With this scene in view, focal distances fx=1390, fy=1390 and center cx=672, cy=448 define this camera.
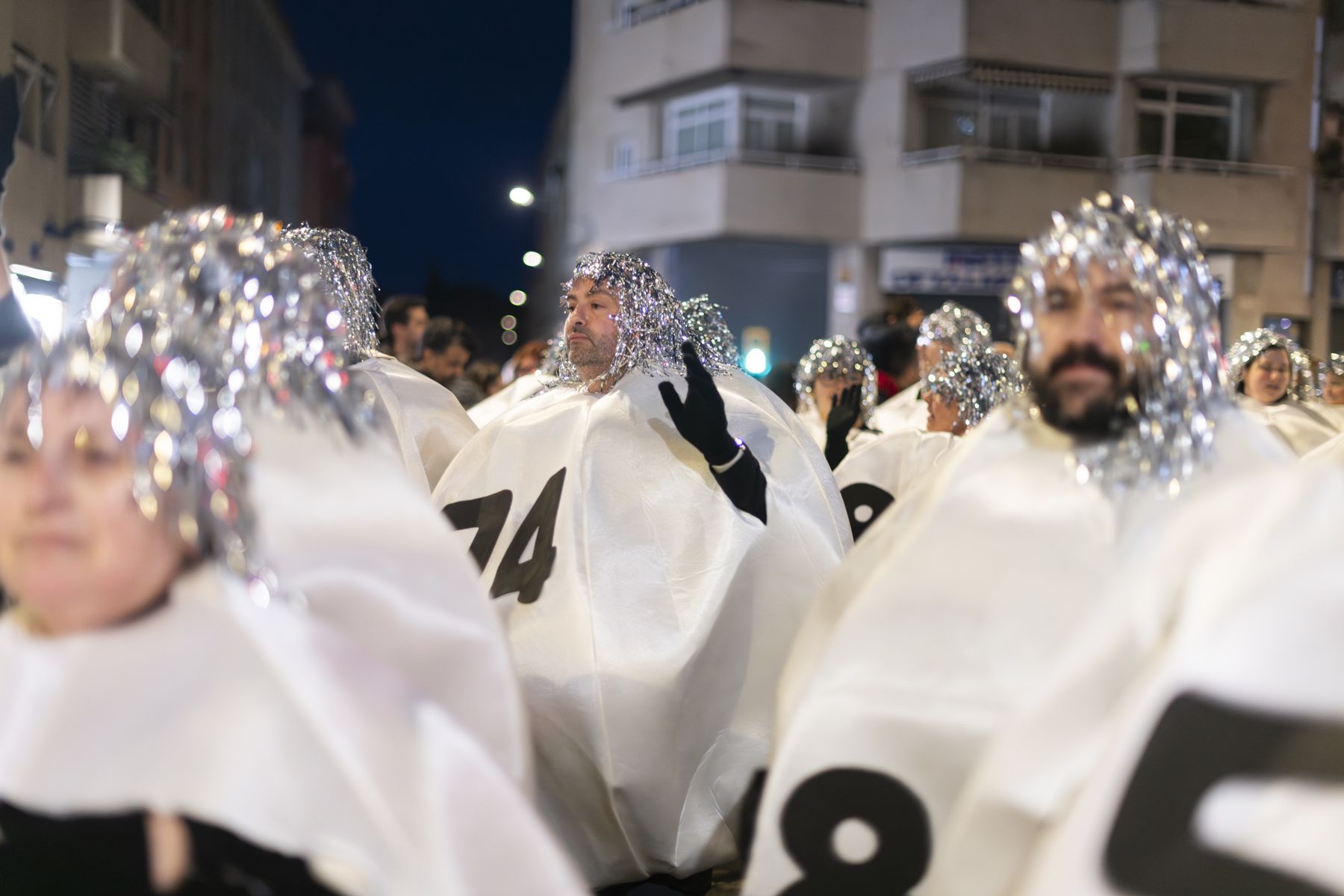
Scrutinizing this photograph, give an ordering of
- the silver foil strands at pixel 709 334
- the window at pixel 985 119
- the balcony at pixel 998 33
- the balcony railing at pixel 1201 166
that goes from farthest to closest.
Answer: the window at pixel 985 119, the balcony railing at pixel 1201 166, the balcony at pixel 998 33, the silver foil strands at pixel 709 334

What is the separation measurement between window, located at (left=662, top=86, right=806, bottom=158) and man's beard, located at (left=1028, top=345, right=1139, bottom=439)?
18.2 m

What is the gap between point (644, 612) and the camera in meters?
4.70

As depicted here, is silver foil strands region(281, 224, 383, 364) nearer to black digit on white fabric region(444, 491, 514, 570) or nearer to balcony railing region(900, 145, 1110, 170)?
black digit on white fabric region(444, 491, 514, 570)

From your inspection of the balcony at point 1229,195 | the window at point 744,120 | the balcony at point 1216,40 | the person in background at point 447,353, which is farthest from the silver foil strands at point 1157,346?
the balcony at point 1216,40

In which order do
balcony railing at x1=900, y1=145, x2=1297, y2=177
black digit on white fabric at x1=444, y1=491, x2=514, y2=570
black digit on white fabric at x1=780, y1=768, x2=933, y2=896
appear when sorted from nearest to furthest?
black digit on white fabric at x1=780, y1=768, x2=933, y2=896
black digit on white fabric at x1=444, y1=491, x2=514, y2=570
balcony railing at x1=900, y1=145, x2=1297, y2=177

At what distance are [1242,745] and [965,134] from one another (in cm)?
1908

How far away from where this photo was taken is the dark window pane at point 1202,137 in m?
20.6

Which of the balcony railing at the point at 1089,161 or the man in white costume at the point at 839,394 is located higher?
the balcony railing at the point at 1089,161

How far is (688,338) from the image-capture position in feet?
17.4

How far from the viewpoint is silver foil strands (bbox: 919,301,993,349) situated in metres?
6.89

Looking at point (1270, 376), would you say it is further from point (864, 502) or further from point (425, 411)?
point (425, 411)

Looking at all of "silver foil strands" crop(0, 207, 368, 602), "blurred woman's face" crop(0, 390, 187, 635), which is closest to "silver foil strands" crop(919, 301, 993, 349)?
"silver foil strands" crop(0, 207, 368, 602)

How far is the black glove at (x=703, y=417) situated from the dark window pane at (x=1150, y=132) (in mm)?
17635

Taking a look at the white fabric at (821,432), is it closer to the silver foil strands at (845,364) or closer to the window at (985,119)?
the silver foil strands at (845,364)
